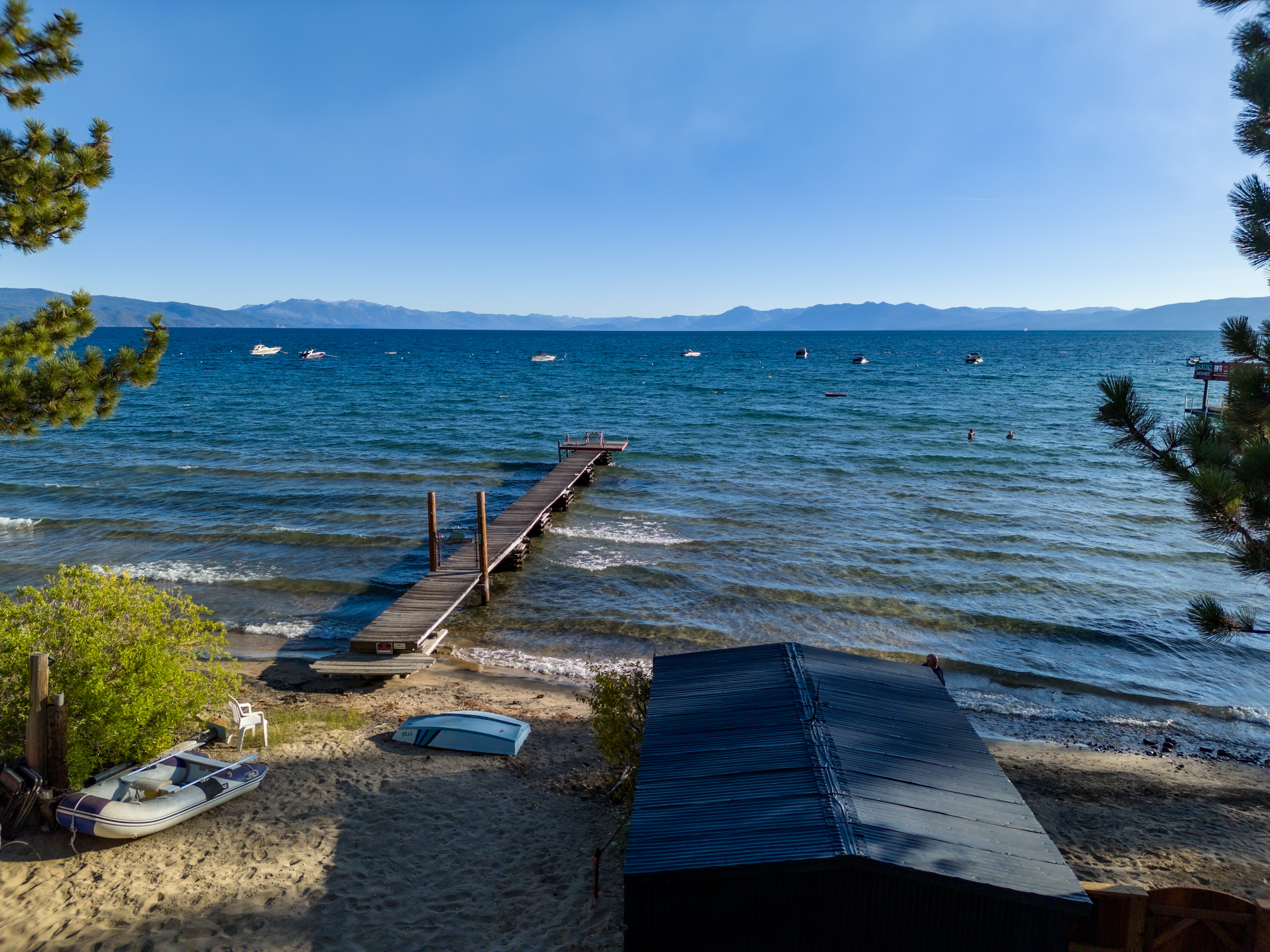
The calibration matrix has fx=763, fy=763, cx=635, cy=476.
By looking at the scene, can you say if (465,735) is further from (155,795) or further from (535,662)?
(535,662)

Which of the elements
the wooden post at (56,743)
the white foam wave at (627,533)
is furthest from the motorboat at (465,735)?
the white foam wave at (627,533)

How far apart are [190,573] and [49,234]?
626 inches

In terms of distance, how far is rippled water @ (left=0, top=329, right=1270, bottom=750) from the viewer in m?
18.4

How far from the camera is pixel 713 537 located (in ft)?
87.3

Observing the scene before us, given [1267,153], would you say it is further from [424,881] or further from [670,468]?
[670,468]

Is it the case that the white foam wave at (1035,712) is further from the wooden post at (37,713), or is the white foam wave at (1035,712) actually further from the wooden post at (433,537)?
the wooden post at (37,713)

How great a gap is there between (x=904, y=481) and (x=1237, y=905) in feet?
94.8

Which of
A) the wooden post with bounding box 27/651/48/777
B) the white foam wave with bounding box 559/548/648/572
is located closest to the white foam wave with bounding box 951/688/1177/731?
the white foam wave with bounding box 559/548/648/572

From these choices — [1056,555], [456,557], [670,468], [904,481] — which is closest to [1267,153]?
[1056,555]

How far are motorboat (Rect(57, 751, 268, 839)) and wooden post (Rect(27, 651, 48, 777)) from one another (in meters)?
0.64

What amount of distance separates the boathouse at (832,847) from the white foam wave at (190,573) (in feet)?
59.1

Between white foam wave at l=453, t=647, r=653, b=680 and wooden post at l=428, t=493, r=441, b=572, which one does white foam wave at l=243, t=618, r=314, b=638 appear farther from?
white foam wave at l=453, t=647, r=653, b=680

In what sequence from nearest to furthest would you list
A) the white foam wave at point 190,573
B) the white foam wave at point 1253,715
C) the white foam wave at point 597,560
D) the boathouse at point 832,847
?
the boathouse at point 832,847 → the white foam wave at point 1253,715 → the white foam wave at point 190,573 → the white foam wave at point 597,560

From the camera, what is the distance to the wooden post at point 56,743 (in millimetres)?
9664
